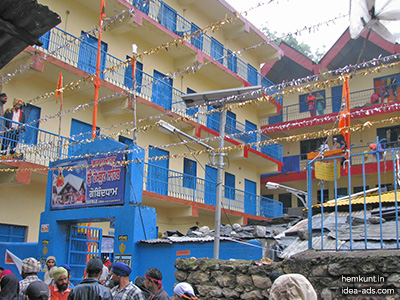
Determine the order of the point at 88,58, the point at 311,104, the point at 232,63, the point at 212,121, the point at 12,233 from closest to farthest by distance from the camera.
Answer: the point at 12,233 < the point at 88,58 < the point at 212,121 < the point at 232,63 < the point at 311,104

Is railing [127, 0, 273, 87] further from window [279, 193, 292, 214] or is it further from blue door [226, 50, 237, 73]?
window [279, 193, 292, 214]

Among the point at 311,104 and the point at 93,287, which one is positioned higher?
the point at 311,104

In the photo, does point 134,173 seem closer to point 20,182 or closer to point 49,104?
point 20,182

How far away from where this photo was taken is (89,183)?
36.2ft

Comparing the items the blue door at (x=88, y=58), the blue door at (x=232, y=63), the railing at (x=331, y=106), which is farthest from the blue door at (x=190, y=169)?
the railing at (x=331, y=106)

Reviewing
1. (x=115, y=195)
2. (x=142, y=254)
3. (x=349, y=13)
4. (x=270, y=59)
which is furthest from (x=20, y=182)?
(x=270, y=59)

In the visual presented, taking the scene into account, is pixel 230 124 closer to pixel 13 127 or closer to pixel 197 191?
pixel 197 191

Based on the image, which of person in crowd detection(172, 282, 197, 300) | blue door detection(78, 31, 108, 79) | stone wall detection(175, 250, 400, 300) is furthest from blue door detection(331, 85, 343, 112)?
person in crowd detection(172, 282, 197, 300)

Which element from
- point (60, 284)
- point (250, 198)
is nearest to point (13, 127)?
point (60, 284)

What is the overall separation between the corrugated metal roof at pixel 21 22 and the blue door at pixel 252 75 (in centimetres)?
2115

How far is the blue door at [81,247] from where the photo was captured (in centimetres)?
1095

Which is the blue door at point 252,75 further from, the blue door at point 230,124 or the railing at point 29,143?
the railing at point 29,143

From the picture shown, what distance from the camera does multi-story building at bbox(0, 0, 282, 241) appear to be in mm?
13648

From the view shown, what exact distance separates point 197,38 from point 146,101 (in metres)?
5.68
